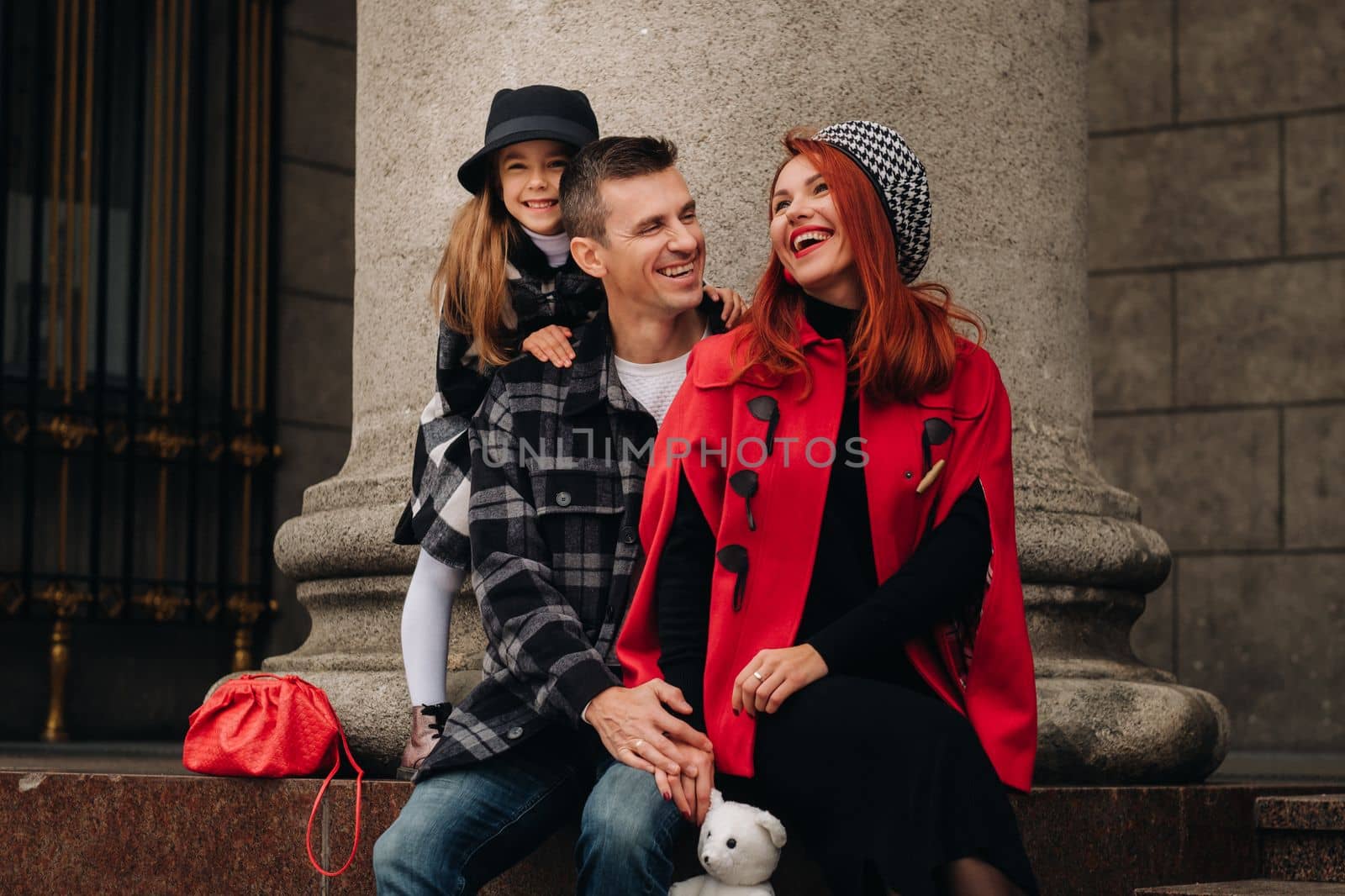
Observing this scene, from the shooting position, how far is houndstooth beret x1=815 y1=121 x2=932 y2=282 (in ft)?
12.1

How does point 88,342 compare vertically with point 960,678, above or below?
above

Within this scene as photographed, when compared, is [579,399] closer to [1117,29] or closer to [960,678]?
[960,678]

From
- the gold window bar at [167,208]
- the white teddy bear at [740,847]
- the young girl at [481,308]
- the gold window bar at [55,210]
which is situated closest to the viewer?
the white teddy bear at [740,847]

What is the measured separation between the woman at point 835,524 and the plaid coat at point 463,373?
0.69 m

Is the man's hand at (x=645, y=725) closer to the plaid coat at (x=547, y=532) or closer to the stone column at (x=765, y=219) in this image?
the plaid coat at (x=547, y=532)

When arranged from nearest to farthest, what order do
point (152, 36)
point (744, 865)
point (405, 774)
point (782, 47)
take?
point (744, 865), point (405, 774), point (782, 47), point (152, 36)

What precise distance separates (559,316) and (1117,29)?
595 cm

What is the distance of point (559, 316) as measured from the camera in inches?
173

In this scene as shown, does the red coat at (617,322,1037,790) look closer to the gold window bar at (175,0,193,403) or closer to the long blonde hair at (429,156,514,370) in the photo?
the long blonde hair at (429,156,514,370)

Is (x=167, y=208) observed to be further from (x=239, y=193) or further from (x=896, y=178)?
(x=896, y=178)

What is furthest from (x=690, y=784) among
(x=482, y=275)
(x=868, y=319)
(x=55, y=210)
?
(x=55, y=210)

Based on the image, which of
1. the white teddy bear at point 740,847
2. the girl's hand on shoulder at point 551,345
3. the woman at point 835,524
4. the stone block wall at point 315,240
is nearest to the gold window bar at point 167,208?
the stone block wall at point 315,240

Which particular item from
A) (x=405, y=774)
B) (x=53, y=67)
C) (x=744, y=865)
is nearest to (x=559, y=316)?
(x=405, y=774)

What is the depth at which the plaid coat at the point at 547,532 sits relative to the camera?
3.73 metres
